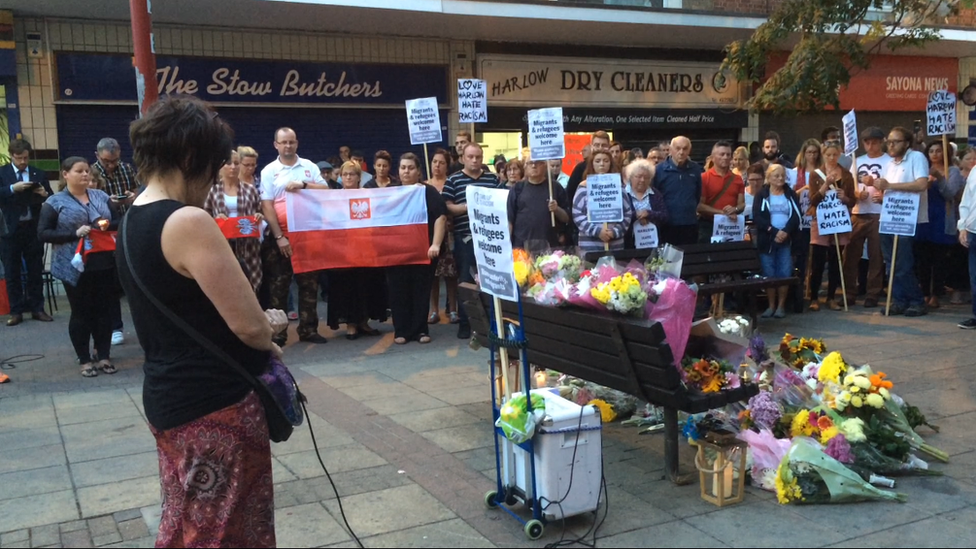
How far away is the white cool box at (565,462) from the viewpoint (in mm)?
4176

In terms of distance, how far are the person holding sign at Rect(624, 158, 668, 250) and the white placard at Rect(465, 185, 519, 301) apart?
5.43 m

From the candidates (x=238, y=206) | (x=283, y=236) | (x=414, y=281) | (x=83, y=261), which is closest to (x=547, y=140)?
(x=414, y=281)

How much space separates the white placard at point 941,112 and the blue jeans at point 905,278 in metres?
1.47

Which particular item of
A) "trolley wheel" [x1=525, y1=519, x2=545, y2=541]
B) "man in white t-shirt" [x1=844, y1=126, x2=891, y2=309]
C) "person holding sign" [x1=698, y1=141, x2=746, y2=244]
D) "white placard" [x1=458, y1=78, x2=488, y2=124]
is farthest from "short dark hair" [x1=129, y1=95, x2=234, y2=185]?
"man in white t-shirt" [x1=844, y1=126, x2=891, y2=309]

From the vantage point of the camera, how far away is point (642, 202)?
31.8 feet

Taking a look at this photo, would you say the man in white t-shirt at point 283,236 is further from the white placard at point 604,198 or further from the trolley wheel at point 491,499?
the trolley wheel at point 491,499

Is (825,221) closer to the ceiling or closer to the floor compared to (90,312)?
closer to the ceiling

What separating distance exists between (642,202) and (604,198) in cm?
79

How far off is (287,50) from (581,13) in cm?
499

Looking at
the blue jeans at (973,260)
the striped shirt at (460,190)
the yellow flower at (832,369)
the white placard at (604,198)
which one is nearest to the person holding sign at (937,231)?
the blue jeans at (973,260)

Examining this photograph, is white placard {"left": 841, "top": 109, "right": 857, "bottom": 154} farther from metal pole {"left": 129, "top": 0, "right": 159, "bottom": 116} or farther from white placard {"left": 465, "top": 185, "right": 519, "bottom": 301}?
metal pole {"left": 129, "top": 0, "right": 159, "bottom": 116}

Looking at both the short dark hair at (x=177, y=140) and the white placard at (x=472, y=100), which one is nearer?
the short dark hair at (x=177, y=140)

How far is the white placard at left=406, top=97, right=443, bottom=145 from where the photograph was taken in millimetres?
10641

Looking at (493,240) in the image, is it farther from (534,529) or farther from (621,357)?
(534,529)
